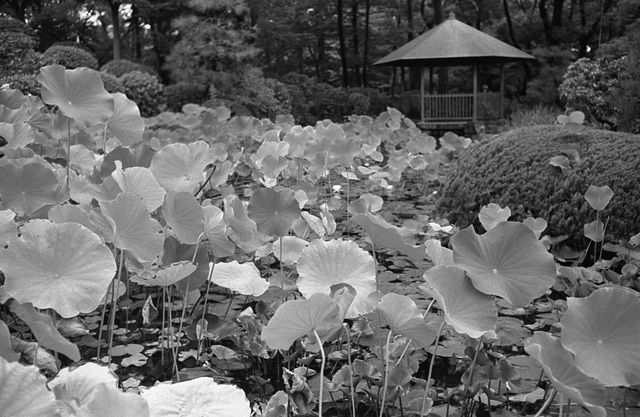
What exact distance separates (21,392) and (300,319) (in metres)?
0.47

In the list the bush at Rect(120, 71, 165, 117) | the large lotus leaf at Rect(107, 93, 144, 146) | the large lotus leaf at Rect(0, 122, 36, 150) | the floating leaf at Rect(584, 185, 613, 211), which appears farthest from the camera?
the bush at Rect(120, 71, 165, 117)

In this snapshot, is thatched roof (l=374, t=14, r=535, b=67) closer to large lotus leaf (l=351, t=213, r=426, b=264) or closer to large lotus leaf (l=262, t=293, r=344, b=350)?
large lotus leaf (l=351, t=213, r=426, b=264)

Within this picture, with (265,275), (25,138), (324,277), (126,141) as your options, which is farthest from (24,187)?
(265,275)

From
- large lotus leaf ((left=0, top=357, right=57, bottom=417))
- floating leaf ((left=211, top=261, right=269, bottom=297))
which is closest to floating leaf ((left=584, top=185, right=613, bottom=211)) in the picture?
floating leaf ((left=211, top=261, right=269, bottom=297))

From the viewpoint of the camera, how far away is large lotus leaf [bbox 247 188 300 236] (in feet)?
4.90

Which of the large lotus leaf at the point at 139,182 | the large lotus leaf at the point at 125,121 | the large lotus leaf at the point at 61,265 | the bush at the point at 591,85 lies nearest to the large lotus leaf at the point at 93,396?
the large lotus leaf at the point at 61,265

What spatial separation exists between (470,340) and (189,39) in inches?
350

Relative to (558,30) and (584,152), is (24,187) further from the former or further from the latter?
(558,30)

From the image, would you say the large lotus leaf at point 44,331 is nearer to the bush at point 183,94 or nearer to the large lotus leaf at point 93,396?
the large lotus leaf at point 93,396

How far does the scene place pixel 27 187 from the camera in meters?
1.38

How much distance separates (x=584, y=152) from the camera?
9.45 feet

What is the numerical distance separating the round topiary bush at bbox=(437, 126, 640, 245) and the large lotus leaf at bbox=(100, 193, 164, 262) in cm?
203

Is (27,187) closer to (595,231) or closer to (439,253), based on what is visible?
(439,253)

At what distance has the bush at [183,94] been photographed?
9078 mm
